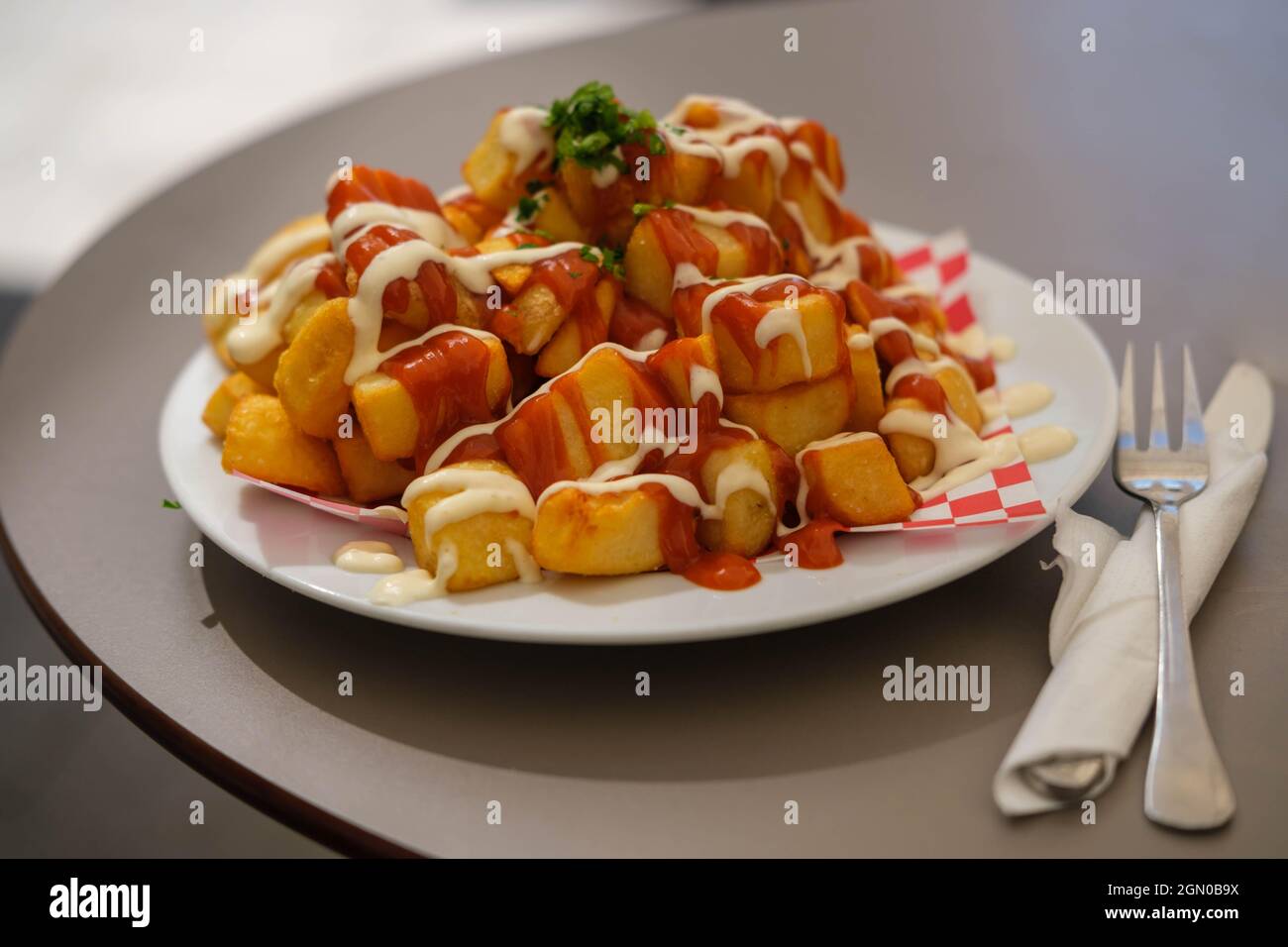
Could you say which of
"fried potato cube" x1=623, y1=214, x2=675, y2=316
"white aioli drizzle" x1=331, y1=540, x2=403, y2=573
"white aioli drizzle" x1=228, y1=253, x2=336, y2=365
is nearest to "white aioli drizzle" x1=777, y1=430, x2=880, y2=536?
"fried potato cube" x1=623, y1=214, x2=675, y2=316

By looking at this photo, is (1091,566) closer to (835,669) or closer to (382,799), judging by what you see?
(835,669)

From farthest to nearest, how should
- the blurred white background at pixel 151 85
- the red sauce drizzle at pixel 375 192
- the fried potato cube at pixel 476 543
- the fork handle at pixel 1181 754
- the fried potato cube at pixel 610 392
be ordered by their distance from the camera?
the blurred white background at pixel 151 85 < the red sauce drizzle at pixel 375 192 < the fried potato cube at pixel 610 392 < the fried potato cube at pixel 476 543 < the fork handle at pixel 1181 754

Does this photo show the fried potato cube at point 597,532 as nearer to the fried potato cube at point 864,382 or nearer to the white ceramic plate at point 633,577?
the white ceramic plate at point 633,577

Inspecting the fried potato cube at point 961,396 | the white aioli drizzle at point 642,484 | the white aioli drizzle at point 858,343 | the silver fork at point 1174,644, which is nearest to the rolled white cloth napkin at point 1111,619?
the silver fork at point 1174,644

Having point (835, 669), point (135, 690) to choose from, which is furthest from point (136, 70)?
point (835, 669)

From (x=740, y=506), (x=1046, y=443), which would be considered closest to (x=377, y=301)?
(x=740, y=506)
